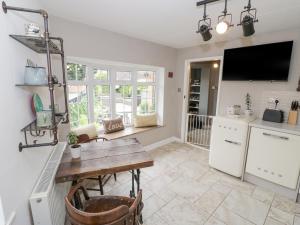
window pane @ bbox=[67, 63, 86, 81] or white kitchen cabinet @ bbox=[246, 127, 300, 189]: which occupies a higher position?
window pane @ bbox=[67, 63, 86, 81]

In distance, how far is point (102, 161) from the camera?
1630 millimetres

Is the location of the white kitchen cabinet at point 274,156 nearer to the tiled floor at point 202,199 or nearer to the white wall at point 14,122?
the tiled floor at point 202,199

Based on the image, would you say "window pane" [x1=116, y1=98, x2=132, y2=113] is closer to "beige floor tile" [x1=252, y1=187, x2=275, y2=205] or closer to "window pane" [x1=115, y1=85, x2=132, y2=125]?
"window pane" [x1=115, y1=85, x2=132, y2=125]

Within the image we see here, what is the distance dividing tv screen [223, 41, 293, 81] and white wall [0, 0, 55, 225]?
3.02m

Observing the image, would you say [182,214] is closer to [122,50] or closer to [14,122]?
[14,122]

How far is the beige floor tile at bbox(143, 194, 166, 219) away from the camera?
190 centimetres

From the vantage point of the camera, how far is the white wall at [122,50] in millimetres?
2225

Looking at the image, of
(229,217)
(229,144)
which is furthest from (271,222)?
(229,144)

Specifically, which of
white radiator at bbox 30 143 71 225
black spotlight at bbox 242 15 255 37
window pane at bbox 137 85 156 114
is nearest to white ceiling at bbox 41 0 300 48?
black spotlight at bbox 242 15 255 37

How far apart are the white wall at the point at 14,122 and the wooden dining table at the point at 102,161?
28 centimetres

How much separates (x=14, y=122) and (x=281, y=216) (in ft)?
9.31

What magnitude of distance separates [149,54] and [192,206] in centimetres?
278

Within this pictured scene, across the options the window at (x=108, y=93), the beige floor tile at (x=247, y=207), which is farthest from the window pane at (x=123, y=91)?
the beige floor tile at (x=247, y=207)

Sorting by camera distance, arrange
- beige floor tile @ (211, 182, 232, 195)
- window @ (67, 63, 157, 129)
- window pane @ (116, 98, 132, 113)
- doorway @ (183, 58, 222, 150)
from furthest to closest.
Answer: doorway @ (183, 58, 222, 150), window pane @ (116, 98, 132, 113), window @ (67, 63, 157, 129), beige floor tile @ (211, 182, 232, 195)
